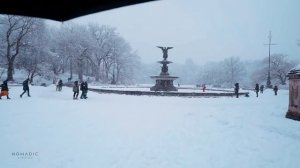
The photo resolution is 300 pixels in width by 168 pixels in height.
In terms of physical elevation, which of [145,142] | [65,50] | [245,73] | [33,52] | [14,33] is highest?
[14,33]

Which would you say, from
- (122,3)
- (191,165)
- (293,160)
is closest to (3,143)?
(191,165)

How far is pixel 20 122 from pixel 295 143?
971cm

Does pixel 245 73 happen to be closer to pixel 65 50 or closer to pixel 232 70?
pixel 232 70

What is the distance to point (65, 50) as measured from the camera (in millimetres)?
62375

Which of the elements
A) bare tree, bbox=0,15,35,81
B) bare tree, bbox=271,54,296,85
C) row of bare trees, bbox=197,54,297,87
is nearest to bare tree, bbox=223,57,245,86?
row of bare trees, bbox=197,54,297,87

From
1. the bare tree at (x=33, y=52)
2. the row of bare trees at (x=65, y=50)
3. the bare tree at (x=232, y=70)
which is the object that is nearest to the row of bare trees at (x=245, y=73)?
the bare tree at (x=232, y=70)

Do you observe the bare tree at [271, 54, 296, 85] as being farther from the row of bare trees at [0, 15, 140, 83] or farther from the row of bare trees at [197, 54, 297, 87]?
the row of bare trees at [0, 15, 140, 83]

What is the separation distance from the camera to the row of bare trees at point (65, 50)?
51.6 metres

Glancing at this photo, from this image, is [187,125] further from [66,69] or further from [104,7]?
[66,69]

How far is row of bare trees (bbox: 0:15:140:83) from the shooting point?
5162 centimetres

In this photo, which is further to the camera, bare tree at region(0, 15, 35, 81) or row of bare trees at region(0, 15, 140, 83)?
row of bare trees at region(0, 15, 140, 83)

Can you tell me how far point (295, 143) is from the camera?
8531mm

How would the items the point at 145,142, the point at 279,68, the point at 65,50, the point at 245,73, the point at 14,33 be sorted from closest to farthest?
1. the point at 145,142
2. the point at 14,33
3. the point at 65,50
4. the point at 279,68
5. the point at 245,73

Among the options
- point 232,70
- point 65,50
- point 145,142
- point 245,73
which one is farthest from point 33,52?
point 245,73
